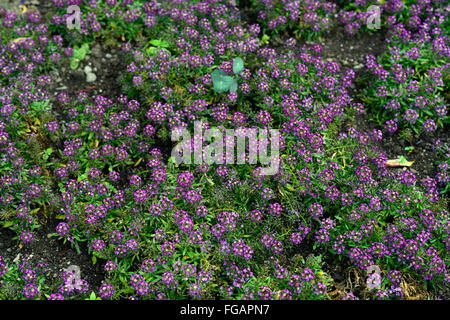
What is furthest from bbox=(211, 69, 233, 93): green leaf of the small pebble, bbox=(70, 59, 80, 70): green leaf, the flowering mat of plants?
bbox=(70, 59, 80, 70): green leaf

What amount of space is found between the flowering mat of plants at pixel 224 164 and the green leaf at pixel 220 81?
0.05 metres

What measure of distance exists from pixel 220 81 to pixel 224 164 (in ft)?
3.97

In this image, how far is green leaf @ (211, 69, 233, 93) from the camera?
23.2 ft

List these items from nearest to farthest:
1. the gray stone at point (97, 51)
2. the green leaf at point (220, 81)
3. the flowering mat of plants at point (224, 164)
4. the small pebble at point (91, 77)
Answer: the flowering mat of plants at point (224, 164)
the green leaf at point (220, 81)
the small pebble at point (91, 77)
the gray stone at point (97, 51)

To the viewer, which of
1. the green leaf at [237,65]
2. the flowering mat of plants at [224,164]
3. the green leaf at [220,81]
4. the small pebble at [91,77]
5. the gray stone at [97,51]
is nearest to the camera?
the flowering mat of plants at [224,164]

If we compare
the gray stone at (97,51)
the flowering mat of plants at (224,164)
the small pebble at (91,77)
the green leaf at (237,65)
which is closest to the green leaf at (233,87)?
the flowering mat of plants at (224,164)

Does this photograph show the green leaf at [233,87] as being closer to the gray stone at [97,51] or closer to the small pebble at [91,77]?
the small pebble at [91,77]

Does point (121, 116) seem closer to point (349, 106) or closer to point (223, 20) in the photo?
point (223, 20)

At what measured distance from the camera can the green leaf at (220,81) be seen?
23.2 feet

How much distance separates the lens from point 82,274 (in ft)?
19.8

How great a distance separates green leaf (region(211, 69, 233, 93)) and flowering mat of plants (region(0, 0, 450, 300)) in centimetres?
5

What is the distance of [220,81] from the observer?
708 centimetres
